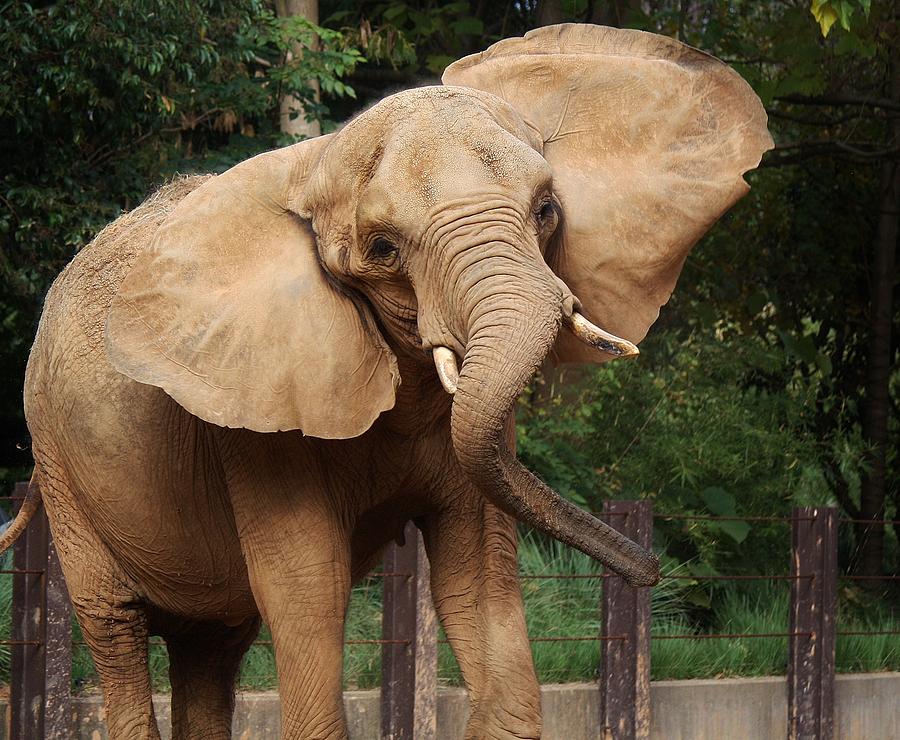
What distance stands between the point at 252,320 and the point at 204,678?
7.89 feet

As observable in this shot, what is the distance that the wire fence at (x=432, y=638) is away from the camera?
801cm

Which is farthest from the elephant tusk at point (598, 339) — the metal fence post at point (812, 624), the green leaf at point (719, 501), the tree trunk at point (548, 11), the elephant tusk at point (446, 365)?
the tree trunk at point (548, 11)

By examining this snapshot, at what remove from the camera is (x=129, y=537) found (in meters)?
5.41

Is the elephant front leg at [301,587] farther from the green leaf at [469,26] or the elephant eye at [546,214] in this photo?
the green leaf at [469,26]

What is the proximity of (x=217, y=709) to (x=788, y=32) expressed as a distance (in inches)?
256

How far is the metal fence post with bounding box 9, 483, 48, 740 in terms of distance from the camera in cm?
796

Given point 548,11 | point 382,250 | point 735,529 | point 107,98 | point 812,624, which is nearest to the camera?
point 382,250

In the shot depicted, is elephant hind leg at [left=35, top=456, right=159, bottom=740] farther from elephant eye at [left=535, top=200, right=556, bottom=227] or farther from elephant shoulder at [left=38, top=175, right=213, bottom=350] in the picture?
elephant eye at [left=535, top=200, right=556, bottom=227]

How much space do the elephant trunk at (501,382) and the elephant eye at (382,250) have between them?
0.44 meters

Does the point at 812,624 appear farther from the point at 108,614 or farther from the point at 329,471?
the point at 329,471

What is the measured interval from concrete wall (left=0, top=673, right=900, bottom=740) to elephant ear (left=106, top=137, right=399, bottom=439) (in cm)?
→ 430

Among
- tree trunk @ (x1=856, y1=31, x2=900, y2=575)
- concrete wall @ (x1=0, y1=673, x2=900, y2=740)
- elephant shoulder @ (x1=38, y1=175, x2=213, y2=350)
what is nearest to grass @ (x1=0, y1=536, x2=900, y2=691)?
concrete wall @ (x1=0, y1=673, x2=900, y2=740)

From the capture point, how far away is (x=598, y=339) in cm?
394

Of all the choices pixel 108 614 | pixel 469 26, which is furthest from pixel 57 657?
pixel 469 26
